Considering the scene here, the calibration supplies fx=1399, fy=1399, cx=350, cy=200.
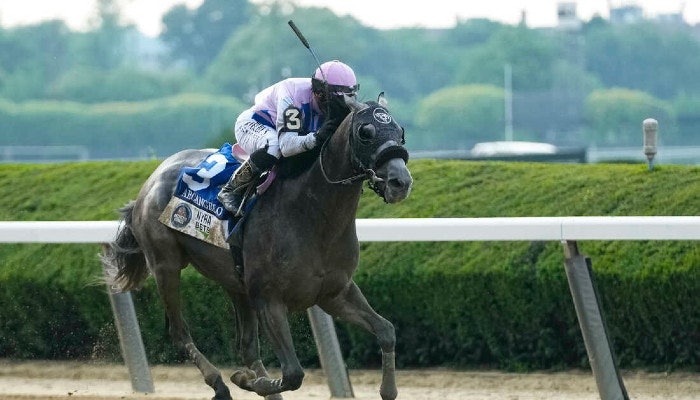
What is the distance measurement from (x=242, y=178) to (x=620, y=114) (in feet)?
129

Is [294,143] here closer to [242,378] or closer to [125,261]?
[242,378]

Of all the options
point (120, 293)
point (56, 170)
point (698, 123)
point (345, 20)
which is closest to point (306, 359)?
point (120, 293)

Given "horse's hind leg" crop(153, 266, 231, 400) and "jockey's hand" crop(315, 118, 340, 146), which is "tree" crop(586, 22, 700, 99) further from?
"jockey's hand" crop(315, 118, 340, 146)

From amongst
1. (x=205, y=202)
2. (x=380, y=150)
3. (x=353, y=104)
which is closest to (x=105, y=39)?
(x=205, y=202)

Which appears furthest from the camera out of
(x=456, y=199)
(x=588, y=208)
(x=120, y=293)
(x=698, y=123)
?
(x=698, y=123)

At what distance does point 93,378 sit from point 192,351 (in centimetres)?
150

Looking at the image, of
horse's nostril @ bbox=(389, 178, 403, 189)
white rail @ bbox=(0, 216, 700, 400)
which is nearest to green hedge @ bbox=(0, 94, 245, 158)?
white rail @ bbox=(0, 216, 700, 400)

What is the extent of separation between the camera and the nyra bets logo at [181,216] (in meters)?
6.33

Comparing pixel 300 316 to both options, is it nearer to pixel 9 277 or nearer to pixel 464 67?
pixel 9 277

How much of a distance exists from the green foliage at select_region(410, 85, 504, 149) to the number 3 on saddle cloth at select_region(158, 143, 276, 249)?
127 feet

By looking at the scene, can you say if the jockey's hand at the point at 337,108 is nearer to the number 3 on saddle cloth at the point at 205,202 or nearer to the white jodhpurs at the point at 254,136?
the white jodhpurs at the point at 254,136

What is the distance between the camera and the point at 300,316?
7.30 m

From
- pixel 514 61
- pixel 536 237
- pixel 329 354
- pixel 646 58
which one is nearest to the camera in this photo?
pixel 536 237

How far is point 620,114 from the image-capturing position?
44.0m
